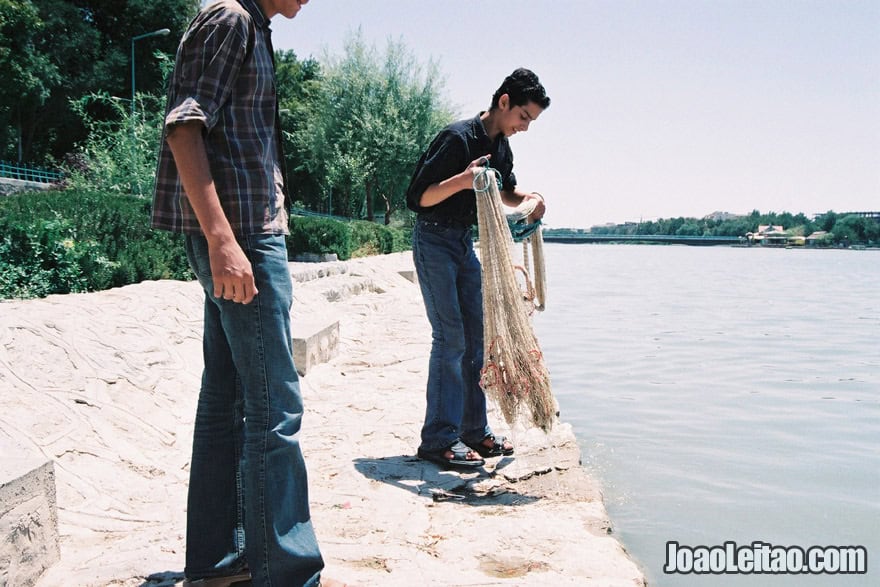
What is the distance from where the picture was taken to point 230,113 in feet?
6.84

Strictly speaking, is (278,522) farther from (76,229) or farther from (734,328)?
(734,328)

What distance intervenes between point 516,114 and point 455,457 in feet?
6.00

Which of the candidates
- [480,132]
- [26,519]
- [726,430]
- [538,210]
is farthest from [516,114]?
[726,430]

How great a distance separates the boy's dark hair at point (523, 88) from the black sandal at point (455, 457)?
1834 millimetres

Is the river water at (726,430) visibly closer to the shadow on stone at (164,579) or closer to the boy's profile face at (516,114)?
the shadow on stone at (164,579)

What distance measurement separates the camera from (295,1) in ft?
7.24

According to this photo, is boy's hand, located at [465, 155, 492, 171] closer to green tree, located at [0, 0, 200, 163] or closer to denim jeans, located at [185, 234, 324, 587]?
denim jeans, located at [185, 234, 324, 587]

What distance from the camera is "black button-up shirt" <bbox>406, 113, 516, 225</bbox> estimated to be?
3.62 meters

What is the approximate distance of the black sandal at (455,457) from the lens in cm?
376

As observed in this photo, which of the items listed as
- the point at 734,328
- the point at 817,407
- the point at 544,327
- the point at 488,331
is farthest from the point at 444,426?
the point at 734,328

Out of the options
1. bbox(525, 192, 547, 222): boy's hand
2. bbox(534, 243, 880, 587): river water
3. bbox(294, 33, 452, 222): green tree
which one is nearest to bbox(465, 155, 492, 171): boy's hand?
bbox(525, 192, 547, 222): boy's hand

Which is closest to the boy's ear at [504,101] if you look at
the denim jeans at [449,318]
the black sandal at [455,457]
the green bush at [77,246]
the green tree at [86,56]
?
the denim jeans at [449,318]

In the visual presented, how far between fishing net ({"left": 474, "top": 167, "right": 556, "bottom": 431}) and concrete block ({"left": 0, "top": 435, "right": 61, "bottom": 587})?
197cm

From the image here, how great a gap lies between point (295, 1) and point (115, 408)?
8.98ft
